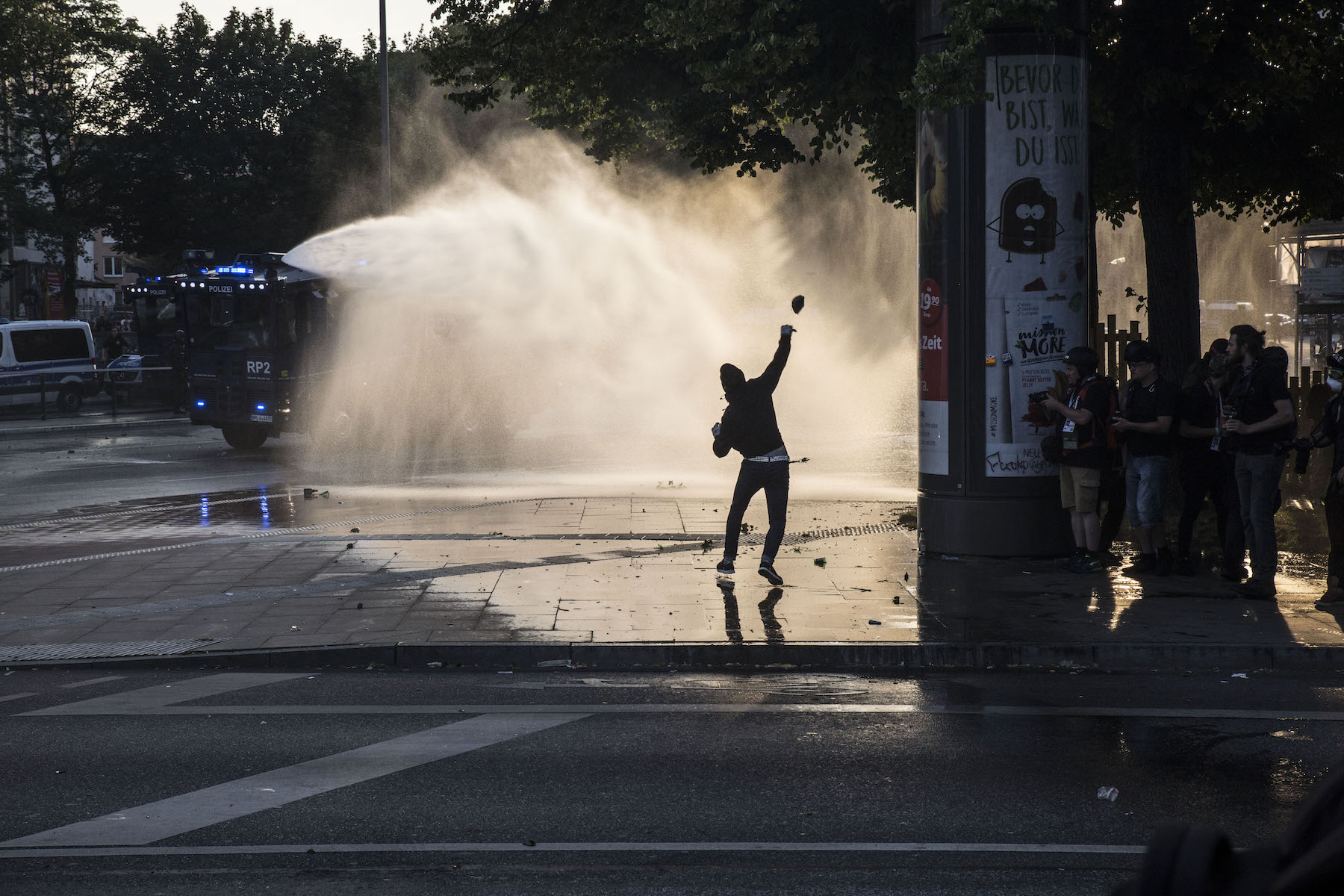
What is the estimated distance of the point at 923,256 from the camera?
11.5 meters

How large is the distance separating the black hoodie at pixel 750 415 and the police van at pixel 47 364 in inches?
999

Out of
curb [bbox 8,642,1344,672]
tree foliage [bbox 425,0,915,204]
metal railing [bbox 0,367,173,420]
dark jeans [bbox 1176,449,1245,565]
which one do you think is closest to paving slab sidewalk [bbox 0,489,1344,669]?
curb [bbox 8,642,1344,672]

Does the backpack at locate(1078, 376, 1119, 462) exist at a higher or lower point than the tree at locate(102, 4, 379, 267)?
lower

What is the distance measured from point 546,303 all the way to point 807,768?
21.1 m

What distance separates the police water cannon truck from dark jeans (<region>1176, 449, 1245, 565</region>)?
15392 millimetres

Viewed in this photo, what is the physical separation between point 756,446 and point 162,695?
4.73m

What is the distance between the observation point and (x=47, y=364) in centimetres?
3394

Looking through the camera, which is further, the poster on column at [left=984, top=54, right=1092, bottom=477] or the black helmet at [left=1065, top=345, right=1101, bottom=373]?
the poster on column at [left=984, top=54, right=1092, bottom=477]

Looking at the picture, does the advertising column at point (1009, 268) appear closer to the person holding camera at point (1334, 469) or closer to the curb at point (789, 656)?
the person holding camera at point (1334, 469)

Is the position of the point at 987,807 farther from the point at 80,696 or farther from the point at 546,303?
the point at 546,303

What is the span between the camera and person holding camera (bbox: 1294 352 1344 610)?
895 centimetres

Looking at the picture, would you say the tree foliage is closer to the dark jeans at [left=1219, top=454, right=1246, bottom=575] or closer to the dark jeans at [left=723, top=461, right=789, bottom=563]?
the dark jeans at [left=723, top=461, right=789, bottom=563]

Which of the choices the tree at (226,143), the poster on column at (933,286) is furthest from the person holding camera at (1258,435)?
the tree at (226,143)

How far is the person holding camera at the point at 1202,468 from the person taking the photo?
10.2m
